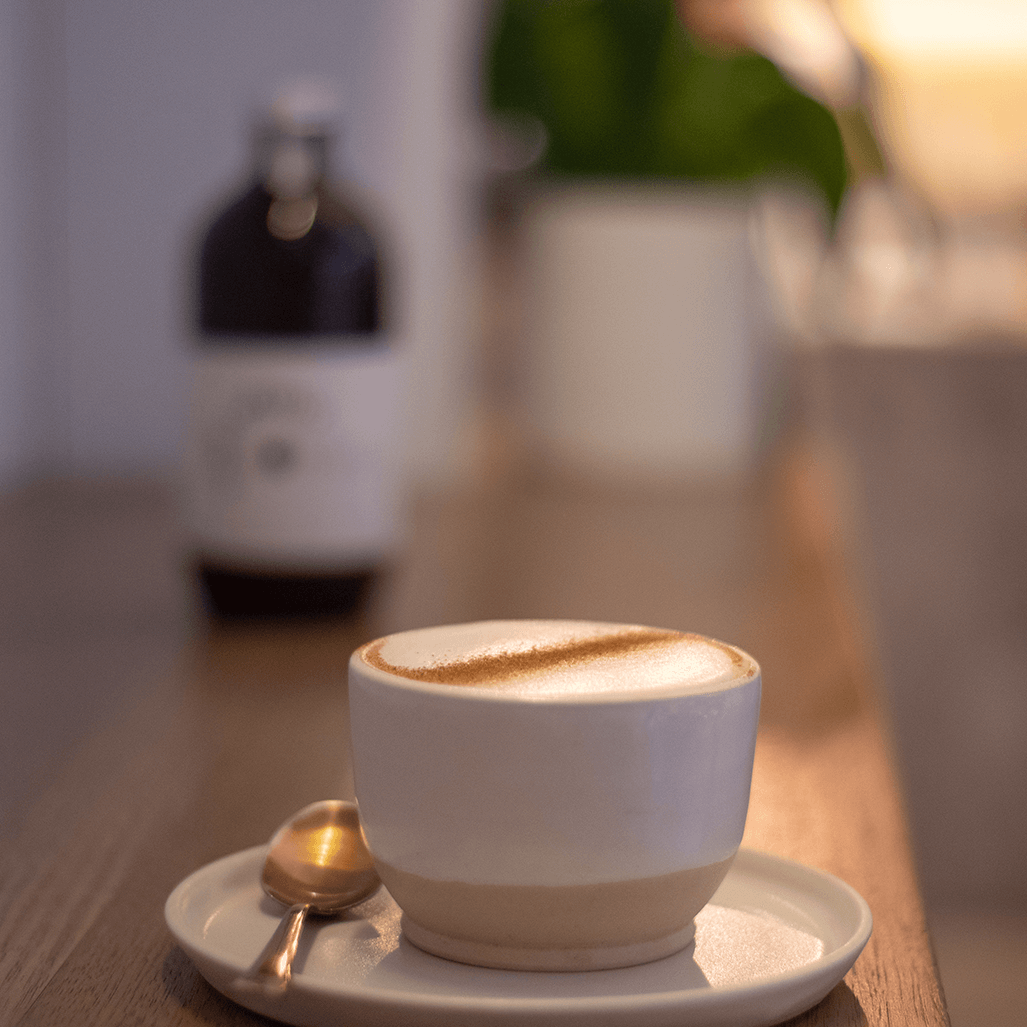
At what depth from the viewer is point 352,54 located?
4.15 ft

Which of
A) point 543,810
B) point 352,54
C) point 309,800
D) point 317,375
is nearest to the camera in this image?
point 543,810

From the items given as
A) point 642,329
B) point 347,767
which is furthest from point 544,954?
point 642,329

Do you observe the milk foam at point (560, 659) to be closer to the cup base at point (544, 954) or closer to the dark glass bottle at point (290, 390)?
the cup base at point (544, 954)

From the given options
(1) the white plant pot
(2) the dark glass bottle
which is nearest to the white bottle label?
(2) the dark glass bottle

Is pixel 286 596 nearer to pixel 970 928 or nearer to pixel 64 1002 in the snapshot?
pixel 64 1002

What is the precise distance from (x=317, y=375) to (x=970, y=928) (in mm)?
1034

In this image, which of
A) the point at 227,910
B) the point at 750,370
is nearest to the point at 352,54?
the point at 750,370

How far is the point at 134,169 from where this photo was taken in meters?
1.29

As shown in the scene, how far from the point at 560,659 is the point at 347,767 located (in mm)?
239

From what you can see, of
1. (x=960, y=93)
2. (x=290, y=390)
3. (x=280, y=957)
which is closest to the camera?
(x=280, y=957)

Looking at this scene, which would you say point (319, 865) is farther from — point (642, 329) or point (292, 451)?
point (642, 329)

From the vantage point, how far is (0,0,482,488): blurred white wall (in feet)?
4.13

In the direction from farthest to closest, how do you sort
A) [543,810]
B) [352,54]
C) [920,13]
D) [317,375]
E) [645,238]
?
[920,13] < [645,238] < [352,54] < [317,375] < [543,810]

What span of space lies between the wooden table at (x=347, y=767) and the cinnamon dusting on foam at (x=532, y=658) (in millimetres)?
96
